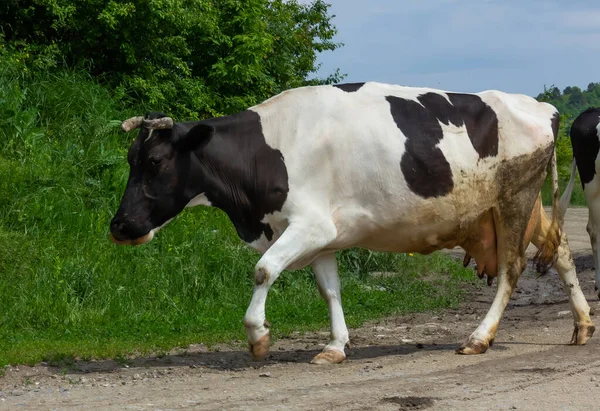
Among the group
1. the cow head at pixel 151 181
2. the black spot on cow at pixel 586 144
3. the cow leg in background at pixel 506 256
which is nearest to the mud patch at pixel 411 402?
the cow leg in background at pixel 506 256

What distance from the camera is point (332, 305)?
8.85 m

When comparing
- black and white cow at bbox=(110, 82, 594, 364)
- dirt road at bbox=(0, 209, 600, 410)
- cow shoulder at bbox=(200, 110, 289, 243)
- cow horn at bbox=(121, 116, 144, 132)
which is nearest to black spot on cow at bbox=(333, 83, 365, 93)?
black and white cow at bbox=(110, 82, 594, 364)

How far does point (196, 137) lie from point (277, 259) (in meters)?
1.33

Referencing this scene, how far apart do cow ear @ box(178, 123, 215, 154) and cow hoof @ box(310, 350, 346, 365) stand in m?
1.98

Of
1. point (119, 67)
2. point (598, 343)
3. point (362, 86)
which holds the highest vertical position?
point (119, 67)

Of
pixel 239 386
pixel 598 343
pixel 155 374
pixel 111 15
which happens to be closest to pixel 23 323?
pixel 155 374

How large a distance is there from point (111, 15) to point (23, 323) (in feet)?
21.6

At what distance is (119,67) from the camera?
676 inches

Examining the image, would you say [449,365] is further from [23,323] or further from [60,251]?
[60,251]

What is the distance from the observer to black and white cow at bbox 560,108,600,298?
40.8 feet

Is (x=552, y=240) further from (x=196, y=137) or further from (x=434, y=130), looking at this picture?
(x=196, y=137)

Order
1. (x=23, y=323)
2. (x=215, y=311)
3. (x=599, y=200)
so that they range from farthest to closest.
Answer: (x=599, y=200) → (x=215, y=311) → (x=23, y=323)

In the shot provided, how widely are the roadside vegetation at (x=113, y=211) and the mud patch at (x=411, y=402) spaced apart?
311 cm

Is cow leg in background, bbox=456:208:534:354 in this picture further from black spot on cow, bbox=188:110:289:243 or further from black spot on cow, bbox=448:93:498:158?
black spot on cow, bbox=188:110:289:243
